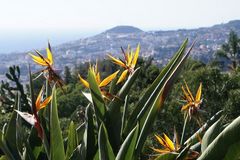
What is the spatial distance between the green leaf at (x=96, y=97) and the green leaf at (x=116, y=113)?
31 mm

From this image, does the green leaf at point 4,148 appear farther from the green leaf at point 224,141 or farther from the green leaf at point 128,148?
the green leaf at point 224,141

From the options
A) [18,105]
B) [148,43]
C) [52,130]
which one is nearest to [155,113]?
[52,130]

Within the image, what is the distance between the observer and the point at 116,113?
170 cm

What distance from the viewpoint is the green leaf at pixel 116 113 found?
1668 millimetres

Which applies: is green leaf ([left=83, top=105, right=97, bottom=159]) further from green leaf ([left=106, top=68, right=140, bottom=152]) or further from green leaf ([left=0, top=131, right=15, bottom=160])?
green leaf ([left=0, top=131, right=15, bottom=160])

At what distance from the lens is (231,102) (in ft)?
35.3

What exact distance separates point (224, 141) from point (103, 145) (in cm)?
41

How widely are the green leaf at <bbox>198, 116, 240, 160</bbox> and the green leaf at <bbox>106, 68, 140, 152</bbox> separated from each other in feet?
1.56

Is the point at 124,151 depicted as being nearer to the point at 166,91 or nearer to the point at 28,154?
the point at 166,91

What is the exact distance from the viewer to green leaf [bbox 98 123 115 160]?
1445mm

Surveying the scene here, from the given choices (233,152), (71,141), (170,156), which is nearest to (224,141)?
(233,152)

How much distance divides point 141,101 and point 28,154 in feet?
1.66

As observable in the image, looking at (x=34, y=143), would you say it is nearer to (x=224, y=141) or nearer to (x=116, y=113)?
(x=116, y=113)

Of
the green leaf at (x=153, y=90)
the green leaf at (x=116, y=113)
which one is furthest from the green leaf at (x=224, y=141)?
the green leaf at (x=116, y=113)
